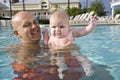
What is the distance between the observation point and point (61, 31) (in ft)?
11.1

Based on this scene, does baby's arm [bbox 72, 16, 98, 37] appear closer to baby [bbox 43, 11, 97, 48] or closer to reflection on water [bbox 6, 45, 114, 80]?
baby [bbox 43, 11, 97, 48]

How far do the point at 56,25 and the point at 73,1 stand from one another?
8069 cm

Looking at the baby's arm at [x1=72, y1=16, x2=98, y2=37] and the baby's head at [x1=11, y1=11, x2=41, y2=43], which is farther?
the baby's arm at [x1=72, y1=16, x2=98, y2=37]

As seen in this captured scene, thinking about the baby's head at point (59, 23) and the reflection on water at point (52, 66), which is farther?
the baby's head at point (59, 23)

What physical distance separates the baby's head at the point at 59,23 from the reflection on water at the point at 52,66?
30cm

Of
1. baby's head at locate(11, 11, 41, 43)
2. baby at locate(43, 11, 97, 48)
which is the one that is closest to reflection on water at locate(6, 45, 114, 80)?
baby at locate(43, 11, 97, 48)

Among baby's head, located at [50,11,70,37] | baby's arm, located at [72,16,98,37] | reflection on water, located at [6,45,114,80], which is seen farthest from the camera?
baby's arm, located at [72,16,98,37]

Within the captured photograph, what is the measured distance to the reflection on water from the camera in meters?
2.57

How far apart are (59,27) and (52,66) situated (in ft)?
1.83

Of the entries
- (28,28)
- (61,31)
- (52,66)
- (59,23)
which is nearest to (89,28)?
(61,31)

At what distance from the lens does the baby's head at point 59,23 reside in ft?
10.6

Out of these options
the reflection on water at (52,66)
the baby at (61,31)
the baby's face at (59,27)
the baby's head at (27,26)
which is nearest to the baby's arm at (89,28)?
the baby at (61,31)

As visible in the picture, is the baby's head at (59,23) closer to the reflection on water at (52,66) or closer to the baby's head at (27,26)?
the baby's head at (27,26)

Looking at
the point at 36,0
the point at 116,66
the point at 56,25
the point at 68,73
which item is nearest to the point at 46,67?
the point at 68,73
